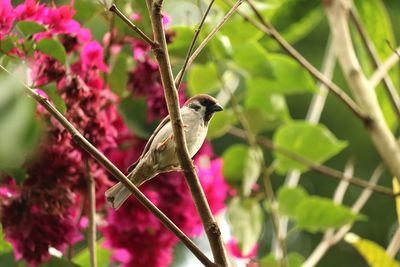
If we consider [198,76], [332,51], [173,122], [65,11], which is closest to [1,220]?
[65,11]

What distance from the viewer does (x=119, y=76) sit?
2.03m

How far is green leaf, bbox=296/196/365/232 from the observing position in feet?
6.80

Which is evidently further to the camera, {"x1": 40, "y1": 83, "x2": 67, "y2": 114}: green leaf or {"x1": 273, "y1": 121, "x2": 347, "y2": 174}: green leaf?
{"x1": 273, "y1": 121, "x2": 347, "y2": 174}: green leaf

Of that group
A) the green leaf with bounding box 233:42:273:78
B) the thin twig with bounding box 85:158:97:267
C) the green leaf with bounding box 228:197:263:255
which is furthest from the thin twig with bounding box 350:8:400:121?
the thin twig with bounding box 85:158:97:267

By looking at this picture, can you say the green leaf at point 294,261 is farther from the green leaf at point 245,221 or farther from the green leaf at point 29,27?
the green leaf at point 29,27

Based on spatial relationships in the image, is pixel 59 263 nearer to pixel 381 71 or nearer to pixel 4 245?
pixel 4 245

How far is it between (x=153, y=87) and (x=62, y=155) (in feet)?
1.20

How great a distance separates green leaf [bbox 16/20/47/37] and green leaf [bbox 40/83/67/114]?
121 millimetres

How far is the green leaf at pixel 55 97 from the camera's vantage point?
1594 millimetres

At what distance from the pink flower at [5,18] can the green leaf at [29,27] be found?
0.02 m

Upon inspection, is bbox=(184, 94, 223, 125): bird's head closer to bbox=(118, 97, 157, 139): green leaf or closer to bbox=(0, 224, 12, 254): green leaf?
bbox=(118, 97, 157, 139): green leaf

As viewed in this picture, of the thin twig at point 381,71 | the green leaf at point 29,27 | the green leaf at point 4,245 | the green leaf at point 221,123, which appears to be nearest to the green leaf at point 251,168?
the green leaf at point 221,123

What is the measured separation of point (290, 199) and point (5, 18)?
3.32 ft

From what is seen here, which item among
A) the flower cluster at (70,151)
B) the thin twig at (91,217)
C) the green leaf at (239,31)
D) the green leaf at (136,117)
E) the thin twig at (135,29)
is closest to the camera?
the thin twig at (135,29)
